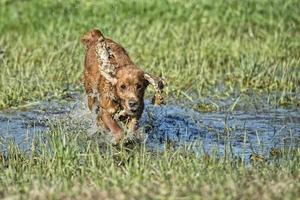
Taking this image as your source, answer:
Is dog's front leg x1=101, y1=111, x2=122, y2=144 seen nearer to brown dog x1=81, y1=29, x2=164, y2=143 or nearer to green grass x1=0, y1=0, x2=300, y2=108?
brown dog x1=81, y1=29, x2=164, y2=143

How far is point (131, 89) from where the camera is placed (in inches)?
315

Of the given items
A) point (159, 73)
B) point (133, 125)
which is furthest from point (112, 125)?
point (159, 73)

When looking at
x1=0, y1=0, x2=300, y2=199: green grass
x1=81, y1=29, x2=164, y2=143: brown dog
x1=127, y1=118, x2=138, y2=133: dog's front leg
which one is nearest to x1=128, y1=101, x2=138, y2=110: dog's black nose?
x1=81, y1=29, x2=164, y2=143: brown dog

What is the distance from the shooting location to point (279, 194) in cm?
532

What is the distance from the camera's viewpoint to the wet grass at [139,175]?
5.38 m

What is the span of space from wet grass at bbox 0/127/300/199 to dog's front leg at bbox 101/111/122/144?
0.71 m

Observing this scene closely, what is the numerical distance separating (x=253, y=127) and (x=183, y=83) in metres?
2.35

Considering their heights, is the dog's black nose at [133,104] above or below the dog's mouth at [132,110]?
above

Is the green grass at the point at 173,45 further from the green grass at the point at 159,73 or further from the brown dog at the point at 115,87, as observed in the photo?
the brown dog at the point at 115,87

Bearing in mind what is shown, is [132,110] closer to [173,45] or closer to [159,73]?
[159,73]

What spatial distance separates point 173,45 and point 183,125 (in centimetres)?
455

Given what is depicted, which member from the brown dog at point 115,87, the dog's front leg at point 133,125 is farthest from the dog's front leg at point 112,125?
the dog's front leg at point 133,125

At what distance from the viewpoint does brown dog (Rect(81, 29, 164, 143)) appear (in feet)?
26.2

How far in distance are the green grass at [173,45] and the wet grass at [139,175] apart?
305 centimetres
